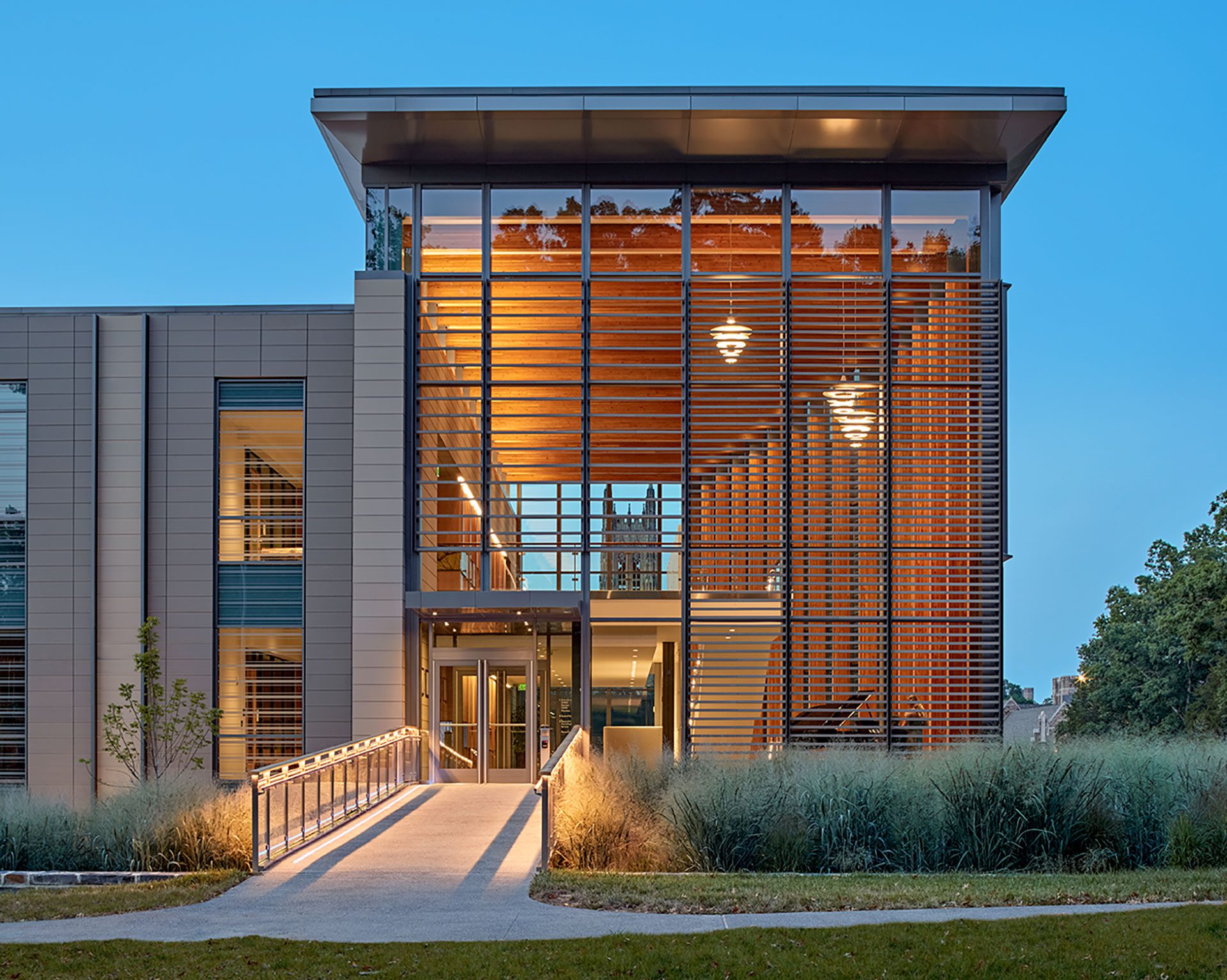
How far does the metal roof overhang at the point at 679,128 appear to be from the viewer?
19.2 metres

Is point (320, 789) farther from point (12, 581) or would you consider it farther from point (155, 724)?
point (12, 581)

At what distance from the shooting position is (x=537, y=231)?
20531mm

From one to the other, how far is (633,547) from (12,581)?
374 inches

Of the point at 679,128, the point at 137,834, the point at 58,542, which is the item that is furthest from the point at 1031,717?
the point at 137,834

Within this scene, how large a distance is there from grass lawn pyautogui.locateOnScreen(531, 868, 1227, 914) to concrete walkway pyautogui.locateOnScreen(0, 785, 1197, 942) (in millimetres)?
219

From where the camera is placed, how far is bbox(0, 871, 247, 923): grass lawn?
10.4 metres

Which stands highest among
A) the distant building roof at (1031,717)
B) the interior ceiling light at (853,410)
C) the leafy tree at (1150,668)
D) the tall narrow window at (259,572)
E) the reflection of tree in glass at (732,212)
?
the reflection of tree in glass at (732,212)

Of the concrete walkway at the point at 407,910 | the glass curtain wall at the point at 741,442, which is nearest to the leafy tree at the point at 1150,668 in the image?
the glass curtain wall at the point at 741,442

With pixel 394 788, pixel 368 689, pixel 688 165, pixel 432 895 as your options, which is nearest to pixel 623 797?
pixel 432 895

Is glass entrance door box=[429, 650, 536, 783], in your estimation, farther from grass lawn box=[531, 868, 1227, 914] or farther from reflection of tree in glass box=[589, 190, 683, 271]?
grass lawn box=[531, 868, 1227, 914]

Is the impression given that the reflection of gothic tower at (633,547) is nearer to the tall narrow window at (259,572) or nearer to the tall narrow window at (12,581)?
the tall narrow window at (259,572)

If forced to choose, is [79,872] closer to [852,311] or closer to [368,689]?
[368,689]

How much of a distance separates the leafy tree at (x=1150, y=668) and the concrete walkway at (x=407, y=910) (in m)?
24.7

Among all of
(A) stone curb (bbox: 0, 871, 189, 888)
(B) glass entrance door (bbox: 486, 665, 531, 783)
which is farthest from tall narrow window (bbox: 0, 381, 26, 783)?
(A) stone curb (bbox: 0, 871, 189, 888)
